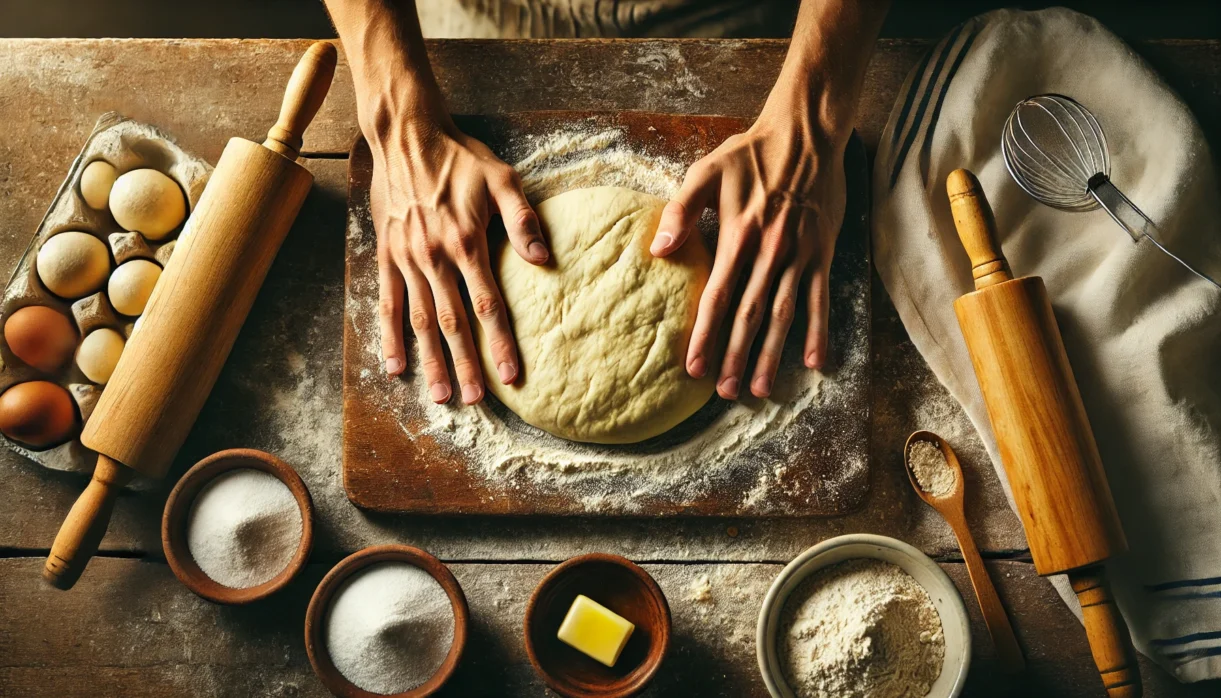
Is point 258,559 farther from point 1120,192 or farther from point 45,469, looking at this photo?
point 1120,192

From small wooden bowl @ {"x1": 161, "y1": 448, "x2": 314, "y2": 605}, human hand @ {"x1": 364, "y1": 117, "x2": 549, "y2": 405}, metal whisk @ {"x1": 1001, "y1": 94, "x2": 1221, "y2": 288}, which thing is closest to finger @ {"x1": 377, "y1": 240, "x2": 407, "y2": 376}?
human hand @ {"x1": 364, "y1": 117, "x2": 549, "y2": 405}

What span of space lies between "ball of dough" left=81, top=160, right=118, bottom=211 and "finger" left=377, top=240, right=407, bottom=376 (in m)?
0.48

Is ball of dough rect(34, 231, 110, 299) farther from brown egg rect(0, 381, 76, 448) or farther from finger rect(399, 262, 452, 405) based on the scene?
finger rect(399, 262, 452, 405)

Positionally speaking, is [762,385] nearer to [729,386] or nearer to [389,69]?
[729,386]

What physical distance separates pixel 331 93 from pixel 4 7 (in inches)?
53.0

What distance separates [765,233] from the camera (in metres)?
1.19

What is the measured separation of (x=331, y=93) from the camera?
137 centimetres

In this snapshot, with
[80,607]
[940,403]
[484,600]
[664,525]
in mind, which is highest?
[940,403]

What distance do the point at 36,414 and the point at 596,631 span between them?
915 millimetres

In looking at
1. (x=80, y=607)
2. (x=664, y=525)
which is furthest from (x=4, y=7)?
(x=664, y=525)

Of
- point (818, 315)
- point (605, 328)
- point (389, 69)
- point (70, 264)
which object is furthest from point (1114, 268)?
point (70, 264)

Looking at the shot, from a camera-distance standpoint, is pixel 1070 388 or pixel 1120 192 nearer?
pixel 1070 388

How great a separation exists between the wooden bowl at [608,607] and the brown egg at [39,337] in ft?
2.81

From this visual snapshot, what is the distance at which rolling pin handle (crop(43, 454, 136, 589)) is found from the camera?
113cm
